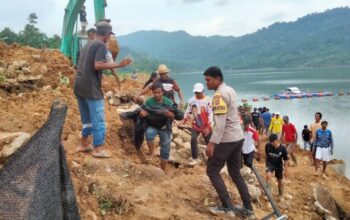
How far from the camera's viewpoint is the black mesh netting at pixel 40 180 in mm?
2439

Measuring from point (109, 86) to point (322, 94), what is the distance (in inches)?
1934

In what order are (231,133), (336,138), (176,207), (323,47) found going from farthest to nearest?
(323,47), (336,138), (176,207), (231,133)

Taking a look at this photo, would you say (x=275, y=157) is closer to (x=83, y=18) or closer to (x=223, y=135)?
(x=223, y=135)

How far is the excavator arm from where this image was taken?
40.8ft

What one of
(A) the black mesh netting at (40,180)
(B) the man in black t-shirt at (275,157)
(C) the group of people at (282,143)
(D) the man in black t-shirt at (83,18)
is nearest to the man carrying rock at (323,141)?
(C) the group of people at (282,143)

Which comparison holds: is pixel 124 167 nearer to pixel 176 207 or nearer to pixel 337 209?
pixel 176 207

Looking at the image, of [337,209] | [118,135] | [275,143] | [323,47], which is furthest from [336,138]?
[323,47]

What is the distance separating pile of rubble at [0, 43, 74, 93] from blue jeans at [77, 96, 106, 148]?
299 cm

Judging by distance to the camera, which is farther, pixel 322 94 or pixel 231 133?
pixel 322 94

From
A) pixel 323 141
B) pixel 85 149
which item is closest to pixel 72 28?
pixel 323 141

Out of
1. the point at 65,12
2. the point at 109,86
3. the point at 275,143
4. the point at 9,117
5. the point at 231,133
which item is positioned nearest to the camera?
the point at 231,133

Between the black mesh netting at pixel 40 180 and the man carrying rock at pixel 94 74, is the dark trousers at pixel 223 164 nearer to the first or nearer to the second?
the man carrying rock at pixel 94 74

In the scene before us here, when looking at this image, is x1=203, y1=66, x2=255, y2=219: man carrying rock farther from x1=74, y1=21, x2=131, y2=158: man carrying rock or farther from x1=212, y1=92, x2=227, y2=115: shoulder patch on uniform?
x1=74, y1=21, x2=131, y2=158: man carrying rock

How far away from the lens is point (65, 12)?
47.1ft
